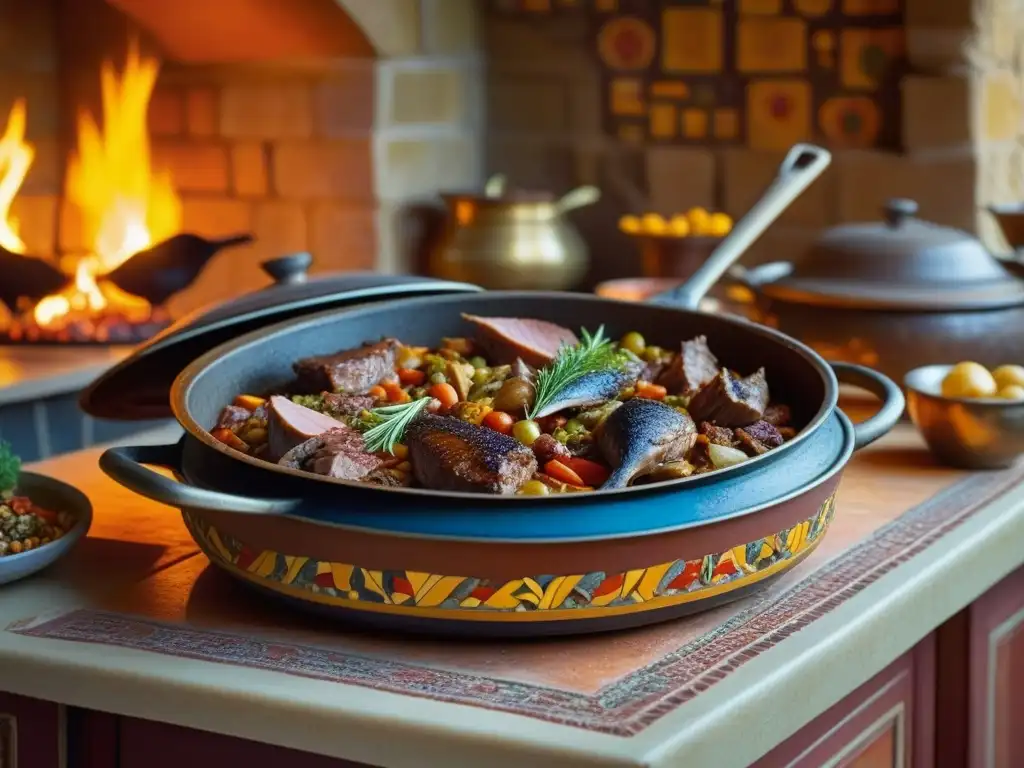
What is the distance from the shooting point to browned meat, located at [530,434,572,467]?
1.33 m

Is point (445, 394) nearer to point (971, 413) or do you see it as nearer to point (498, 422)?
point (498, 422)

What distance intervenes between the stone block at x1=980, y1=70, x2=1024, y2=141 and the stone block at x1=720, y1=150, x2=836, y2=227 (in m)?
0.37

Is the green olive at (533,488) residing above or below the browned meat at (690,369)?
below

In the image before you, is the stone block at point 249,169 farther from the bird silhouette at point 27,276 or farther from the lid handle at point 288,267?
the lid handle at point 288,267

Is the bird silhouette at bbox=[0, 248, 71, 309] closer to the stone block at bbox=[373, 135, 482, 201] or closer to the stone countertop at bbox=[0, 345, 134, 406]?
the stone countertop at bbox=[0, 345, 134, 406]

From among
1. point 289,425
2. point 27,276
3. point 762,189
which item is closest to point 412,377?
point 289,425

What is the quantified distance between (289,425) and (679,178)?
8.80 ft

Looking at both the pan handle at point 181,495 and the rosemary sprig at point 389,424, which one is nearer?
the pan handle at point 181,495

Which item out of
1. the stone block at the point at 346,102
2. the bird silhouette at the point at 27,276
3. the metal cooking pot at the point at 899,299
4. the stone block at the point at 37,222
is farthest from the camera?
the stone block at the point at 37,222

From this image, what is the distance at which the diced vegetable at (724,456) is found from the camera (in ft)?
4.41

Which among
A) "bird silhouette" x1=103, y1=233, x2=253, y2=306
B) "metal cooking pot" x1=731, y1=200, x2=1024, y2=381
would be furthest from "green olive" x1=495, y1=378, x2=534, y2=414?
"bird silhouette" x1=103, y1=233, x2=253, y2=306

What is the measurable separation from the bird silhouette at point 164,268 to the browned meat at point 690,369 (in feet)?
6.09

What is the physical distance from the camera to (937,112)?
3.45 meters

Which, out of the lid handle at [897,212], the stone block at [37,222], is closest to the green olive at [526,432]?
the lid handle at [897,212]
